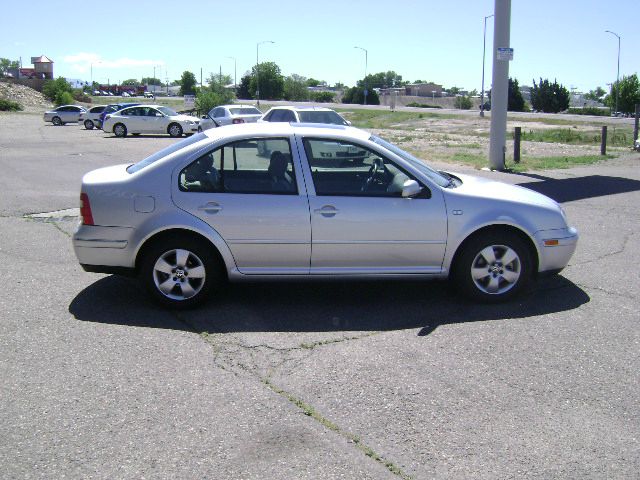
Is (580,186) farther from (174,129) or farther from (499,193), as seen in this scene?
(174,129)

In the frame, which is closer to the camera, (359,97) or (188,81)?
(359,97)

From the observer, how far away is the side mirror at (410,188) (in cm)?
625

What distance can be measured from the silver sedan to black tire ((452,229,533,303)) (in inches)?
0.4

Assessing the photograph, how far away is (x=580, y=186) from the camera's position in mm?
15250

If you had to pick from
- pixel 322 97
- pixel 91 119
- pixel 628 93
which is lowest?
pixel 91 119

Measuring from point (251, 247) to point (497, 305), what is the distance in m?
2.31

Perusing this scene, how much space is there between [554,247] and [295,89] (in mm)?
108749

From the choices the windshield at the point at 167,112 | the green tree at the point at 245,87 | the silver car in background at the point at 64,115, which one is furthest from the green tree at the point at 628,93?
the windshield at the point at 167,112

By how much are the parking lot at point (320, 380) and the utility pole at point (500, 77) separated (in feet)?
37.0

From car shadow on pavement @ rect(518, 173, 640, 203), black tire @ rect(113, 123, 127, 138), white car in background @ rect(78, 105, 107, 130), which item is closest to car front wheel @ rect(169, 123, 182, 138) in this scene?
black tire @ rect(113, 123, 127, 138)

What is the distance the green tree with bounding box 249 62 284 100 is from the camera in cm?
10644

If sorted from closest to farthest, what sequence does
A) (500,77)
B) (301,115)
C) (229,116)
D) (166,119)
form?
1. (500,77)
2. (301,115)
3. (229,116)
4. (166,119)

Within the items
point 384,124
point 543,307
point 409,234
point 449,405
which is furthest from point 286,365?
point 384,124

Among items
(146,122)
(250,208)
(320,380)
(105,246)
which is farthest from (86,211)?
(146,122)
